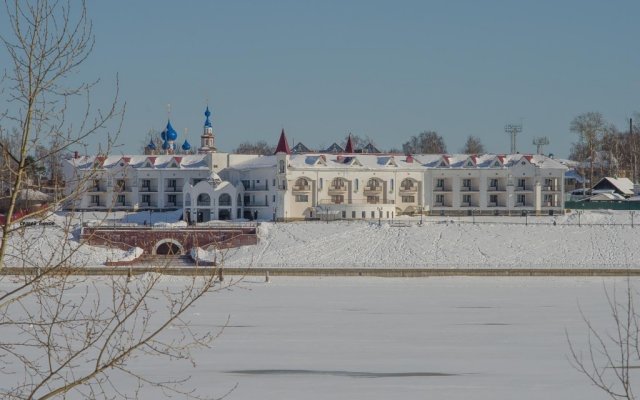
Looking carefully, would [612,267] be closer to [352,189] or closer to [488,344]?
[352,189]

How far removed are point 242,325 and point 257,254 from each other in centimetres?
2703

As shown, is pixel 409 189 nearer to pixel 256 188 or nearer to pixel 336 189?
pixel 336 189

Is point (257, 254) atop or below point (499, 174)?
below

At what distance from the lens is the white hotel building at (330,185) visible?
64500 mm

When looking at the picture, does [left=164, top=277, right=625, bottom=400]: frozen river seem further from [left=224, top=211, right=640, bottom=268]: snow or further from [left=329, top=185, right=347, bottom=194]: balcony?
[left=329, top=185, right=347, bottom=194]: balcony

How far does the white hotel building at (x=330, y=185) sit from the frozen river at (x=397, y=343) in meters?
28.3

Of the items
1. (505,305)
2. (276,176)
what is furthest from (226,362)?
(276,176)

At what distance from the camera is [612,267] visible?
4922 cm

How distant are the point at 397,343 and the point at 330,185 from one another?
145 ft

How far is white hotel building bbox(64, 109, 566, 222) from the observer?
2539 inches

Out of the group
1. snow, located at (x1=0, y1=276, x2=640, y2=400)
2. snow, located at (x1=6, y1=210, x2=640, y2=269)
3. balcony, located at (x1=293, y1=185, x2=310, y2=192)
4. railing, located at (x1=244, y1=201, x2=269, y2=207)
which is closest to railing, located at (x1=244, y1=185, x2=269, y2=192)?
railing, located at (x1=244, y1=201, x2=269, y2=207)

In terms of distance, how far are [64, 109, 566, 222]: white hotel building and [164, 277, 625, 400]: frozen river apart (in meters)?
28.3

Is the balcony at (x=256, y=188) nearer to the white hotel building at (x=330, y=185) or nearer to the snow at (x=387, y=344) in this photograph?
the white hotel building at (x=330, y=185)

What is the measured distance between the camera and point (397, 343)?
858 inches
